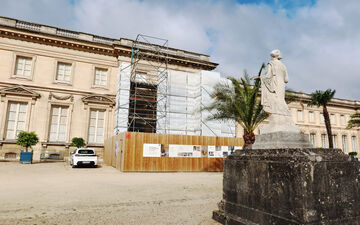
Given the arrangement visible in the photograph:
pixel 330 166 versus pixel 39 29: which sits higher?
pixel 39 29

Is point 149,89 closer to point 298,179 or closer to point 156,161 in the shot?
point 156,161

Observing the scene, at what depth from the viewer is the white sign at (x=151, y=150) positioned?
515 inches

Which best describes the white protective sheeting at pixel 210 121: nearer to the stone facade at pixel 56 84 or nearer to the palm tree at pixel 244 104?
the stone facade at pixel 56 84

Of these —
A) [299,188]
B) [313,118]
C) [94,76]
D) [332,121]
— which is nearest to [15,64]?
[94,76]

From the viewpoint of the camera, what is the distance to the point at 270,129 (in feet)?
13.2

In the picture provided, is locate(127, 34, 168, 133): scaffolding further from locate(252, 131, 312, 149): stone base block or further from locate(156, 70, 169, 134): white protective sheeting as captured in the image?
locate(252, 131, 312, 149): stone base block

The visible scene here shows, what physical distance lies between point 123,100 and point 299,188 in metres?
17.0

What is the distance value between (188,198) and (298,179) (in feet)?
13.1

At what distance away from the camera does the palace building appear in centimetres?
1795

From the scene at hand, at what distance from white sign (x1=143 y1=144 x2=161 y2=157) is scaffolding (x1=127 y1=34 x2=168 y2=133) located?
5719mm

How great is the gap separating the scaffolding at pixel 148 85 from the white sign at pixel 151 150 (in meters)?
5.72

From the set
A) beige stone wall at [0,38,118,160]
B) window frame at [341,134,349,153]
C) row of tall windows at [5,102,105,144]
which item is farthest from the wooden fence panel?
window frame at [341,134,349,153]

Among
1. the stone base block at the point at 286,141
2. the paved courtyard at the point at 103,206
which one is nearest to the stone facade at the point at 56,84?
the paved courtyard at the point at 103,206

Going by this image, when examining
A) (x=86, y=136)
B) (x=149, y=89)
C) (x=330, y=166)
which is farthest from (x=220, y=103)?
(x=86, y=136)
